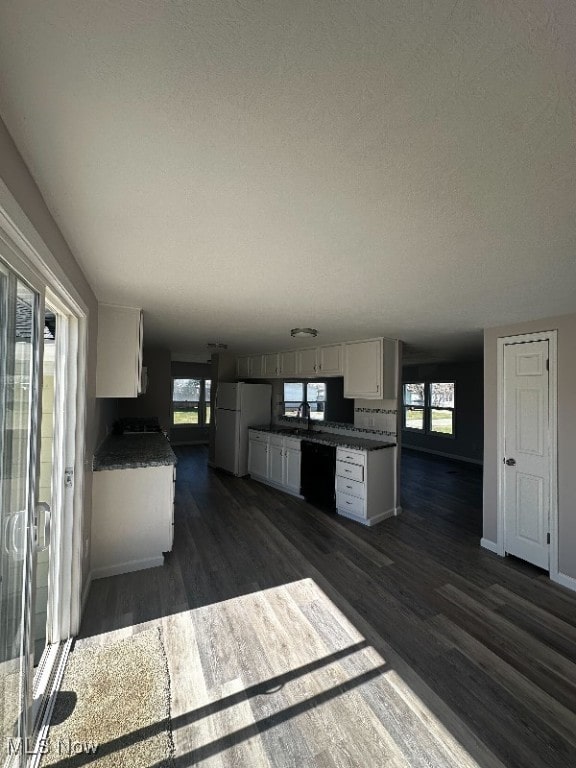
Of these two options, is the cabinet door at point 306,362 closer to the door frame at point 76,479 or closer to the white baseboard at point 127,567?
the white baseboard at point 127,567

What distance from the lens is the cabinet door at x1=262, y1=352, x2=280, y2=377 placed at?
5.50 meters

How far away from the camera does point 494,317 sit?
2.85 m

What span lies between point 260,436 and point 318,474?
4.51 feet

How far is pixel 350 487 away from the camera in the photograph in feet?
12.9

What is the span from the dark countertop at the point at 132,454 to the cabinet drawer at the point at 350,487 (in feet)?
6.78

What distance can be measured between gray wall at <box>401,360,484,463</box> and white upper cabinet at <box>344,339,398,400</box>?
396 cm

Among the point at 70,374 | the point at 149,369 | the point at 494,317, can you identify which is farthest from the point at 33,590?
the point at 149,369

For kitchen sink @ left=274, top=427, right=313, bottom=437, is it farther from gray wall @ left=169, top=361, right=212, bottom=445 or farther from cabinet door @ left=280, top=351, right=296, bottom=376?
gray wall @ left=169, top=361, right=212, bottom=445

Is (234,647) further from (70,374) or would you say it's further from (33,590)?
(70,374)

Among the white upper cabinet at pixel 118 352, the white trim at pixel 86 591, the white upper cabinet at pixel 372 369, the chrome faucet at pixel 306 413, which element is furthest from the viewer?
the chrome faucet at pixel 306 413

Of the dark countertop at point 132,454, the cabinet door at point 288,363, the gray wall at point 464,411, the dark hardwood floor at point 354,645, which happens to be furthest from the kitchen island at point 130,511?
the gray wall at point 464,411

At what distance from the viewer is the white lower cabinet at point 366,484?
12.4 ft

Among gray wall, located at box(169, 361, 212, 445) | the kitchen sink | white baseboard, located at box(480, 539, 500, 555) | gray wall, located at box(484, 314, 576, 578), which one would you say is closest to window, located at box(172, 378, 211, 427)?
gray wall, located at box(169, 361, 212, 445)

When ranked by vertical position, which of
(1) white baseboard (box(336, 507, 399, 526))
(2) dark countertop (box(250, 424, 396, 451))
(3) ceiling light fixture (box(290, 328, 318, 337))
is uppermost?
(3) ceiling light fixture (box(290, 328, 318, 337))
